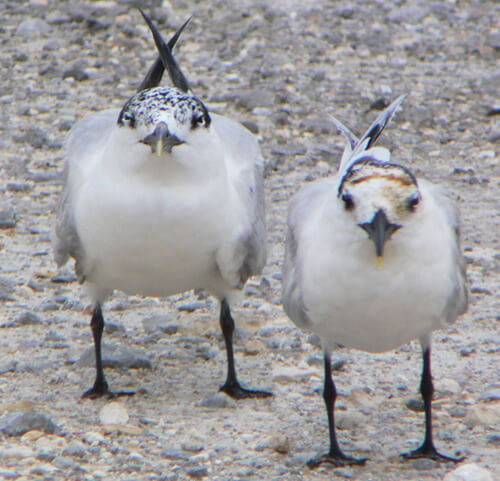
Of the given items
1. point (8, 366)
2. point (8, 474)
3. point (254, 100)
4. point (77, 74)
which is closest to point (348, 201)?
point (8, 474)

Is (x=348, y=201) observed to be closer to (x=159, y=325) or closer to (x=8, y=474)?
(x=8, y=474)

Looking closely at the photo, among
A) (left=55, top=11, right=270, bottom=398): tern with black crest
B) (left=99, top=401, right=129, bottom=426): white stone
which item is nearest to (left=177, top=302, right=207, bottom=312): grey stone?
(left=55, top=11, right=270, bottom=398): tern with black crest

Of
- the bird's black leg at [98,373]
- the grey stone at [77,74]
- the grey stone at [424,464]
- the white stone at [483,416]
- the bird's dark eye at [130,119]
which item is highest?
the grey stone at [77,74]

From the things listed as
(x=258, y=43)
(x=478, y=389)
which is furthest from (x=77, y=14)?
(x=478, y=389)

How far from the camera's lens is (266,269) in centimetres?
590

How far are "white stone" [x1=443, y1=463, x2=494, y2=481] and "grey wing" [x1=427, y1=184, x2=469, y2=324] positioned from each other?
1.71ft

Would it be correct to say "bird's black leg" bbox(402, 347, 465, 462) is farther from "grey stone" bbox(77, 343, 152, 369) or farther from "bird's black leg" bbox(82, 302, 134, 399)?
"grey stone" bbox(77, 343, 152, 369)

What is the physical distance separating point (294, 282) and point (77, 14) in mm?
5794

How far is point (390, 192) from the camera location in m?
3.57

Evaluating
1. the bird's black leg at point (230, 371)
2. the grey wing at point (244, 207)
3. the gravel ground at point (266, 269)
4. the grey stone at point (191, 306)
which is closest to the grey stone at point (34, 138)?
the gravel ground at point (266, 269)

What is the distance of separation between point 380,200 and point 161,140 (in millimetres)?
1012

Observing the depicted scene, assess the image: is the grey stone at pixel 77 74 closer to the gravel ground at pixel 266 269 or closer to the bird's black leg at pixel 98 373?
the gravel ground at pixel 266 269

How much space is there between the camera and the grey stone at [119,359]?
16.4 ft

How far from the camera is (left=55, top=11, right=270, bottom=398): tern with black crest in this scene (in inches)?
170
